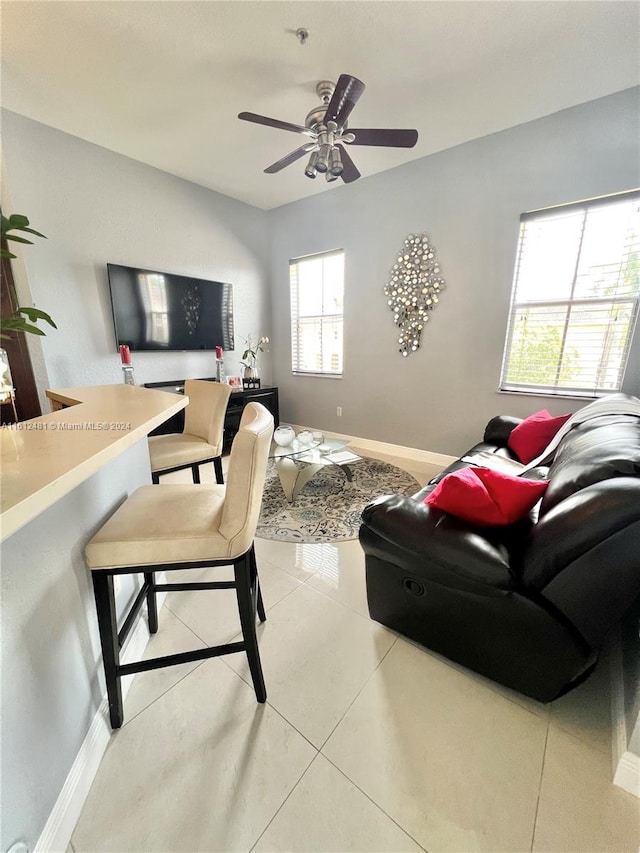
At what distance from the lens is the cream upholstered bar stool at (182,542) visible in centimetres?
94

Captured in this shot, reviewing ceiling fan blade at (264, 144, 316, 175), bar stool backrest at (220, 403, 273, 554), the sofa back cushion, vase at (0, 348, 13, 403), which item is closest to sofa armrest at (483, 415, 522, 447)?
the sofa back cushion

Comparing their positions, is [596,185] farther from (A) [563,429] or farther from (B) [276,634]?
(B) [276,634]

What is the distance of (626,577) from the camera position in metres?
0.85

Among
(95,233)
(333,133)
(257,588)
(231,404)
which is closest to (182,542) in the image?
(257,588)

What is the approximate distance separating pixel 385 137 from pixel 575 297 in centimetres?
188

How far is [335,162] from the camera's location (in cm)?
212

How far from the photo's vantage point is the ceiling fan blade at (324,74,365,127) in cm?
162

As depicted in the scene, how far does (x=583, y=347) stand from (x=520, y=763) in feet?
9.08

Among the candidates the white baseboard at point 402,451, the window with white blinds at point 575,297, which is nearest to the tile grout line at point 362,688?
the white baseboard at point 402,451

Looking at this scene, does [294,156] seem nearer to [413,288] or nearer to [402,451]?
[413,288]

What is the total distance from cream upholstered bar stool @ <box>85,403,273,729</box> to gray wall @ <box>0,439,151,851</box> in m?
0.07

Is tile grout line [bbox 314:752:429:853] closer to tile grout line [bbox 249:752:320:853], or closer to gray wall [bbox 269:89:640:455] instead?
tile grout line [bbox 249:752:320:853]

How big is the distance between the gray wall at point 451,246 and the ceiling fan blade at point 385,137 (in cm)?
86

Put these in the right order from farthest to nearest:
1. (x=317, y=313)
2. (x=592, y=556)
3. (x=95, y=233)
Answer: (x=317, y=313) < (x=95, y=233) < (x=592, y=556)
